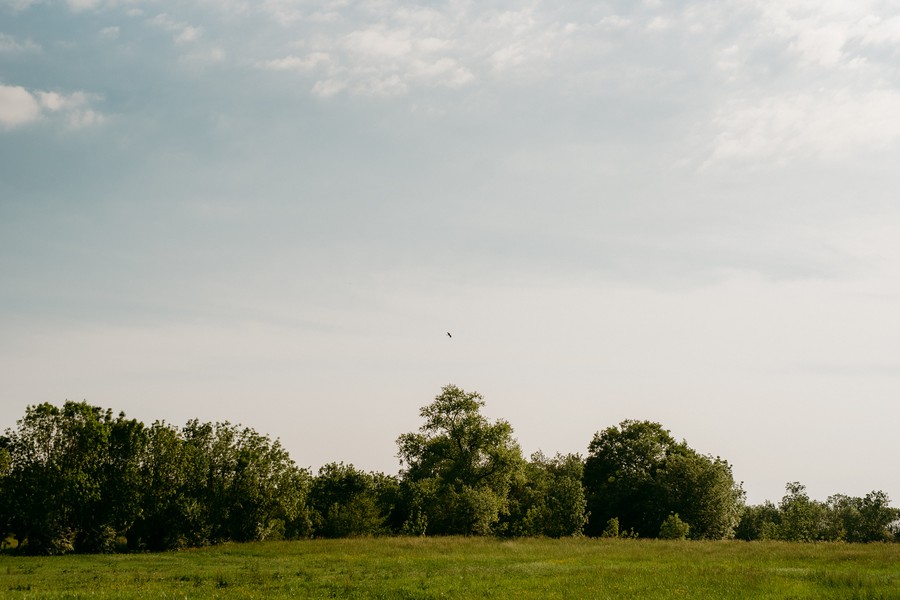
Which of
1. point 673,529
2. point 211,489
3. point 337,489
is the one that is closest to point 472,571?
point 211,489

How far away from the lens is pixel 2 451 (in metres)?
51.4

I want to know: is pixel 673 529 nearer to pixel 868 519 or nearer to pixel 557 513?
pixel 557 513

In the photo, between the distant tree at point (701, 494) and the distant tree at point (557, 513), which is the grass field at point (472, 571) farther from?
the distant tree at point (701, 494)

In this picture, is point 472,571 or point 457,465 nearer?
point 472,571

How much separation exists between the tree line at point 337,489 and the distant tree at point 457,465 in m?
0.14

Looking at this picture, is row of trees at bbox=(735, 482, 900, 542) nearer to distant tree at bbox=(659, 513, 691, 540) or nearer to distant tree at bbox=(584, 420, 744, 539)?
distant tree at bbox=(584, 420, 744, 539)

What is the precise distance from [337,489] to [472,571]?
163 ft

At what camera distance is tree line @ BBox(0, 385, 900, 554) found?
52406mm

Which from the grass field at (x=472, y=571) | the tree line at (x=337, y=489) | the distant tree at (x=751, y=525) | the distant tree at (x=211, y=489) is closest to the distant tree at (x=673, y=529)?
the tree line at (x=337, y=489)

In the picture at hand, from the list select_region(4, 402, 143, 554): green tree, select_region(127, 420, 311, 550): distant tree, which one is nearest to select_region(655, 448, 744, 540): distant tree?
select_region(127, 420, 311, 550): distant tree

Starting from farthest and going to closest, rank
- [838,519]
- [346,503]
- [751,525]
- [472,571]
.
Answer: [838,519] → [751,525] → [346,503] → [472,571]

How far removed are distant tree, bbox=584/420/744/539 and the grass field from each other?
2909cm

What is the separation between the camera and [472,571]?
1352 inches

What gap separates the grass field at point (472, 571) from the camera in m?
27.1
